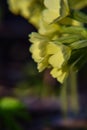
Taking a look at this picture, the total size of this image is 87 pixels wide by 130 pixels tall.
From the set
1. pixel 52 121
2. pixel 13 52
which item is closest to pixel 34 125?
pixel 52 121


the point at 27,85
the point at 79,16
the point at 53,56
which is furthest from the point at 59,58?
the point at 27,85

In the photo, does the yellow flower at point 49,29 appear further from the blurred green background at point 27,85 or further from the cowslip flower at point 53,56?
the blurred green background at point 27,85

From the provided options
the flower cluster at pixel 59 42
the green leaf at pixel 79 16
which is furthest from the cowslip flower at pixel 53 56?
the green leaf at pixel 79 16

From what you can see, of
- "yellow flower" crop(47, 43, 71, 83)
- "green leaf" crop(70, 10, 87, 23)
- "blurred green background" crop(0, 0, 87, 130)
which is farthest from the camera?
"blurred green background" crop(0, 0, 87, 130)

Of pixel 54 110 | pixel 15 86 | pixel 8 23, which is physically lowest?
pixel 54 110

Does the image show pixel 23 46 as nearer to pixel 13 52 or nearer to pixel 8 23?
pixel 13 52

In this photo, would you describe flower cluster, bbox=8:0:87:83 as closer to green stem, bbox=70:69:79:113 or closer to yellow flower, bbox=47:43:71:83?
yellow flower, bbox=47:43:71:83

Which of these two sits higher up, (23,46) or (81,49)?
(23,46)

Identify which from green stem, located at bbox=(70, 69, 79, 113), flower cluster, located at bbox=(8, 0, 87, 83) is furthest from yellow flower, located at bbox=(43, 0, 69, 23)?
green stem, located at bbox=(70, 69, 79, 113)
